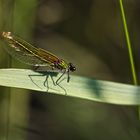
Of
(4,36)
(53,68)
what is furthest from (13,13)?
(53,68)

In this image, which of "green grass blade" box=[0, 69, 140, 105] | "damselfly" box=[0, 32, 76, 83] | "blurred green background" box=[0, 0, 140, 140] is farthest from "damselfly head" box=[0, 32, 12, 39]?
"green grass blade" box=[0, 69, 140, 105]

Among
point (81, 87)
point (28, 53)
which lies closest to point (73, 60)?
point (28, 53)

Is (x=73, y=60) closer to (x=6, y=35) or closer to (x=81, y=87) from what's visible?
(x=6, y=35)

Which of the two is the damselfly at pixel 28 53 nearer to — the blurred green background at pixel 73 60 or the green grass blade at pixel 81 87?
the blurred green background at pixel 73 60

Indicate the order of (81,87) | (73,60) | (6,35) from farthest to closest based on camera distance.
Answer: (73,60) → (6,35) → (81,87)

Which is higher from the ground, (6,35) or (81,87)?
(6,35)
